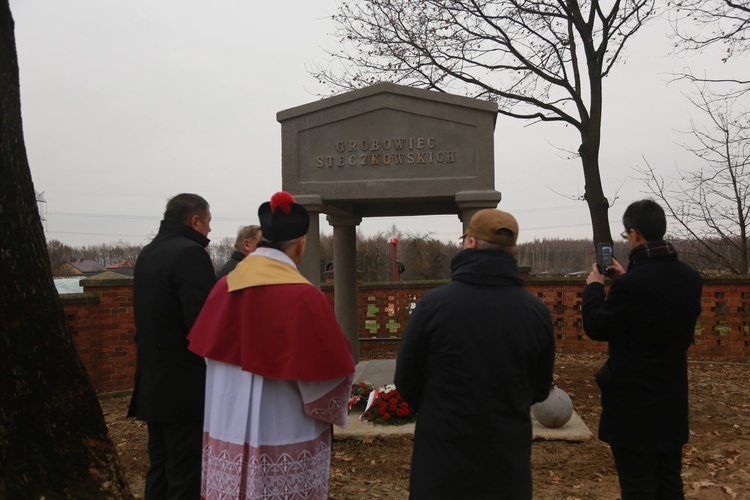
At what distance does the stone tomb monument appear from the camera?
6.51 metres

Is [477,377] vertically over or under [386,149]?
under

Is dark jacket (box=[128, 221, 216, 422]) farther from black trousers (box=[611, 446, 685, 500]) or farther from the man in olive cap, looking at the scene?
black trousers (box=[611, 446, 685, 500])

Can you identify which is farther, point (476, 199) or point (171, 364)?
point (476, 199)

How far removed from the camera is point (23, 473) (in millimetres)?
3314

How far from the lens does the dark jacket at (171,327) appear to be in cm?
338

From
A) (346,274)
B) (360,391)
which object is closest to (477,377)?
(360,391)

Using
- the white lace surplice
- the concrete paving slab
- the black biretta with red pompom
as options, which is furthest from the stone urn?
the black biretta with red pompom

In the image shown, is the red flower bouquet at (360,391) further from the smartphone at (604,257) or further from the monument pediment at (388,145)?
the smartphone at (604,257)

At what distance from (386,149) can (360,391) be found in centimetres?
270

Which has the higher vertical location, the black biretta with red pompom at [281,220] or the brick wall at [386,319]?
the black biretta with red pompom at [281,220]

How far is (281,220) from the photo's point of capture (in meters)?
2.69

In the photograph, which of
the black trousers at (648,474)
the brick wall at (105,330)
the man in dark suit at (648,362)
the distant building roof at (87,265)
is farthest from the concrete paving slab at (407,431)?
the distant building roof at (87,265)

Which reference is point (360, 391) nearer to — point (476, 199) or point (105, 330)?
point (476, 199)

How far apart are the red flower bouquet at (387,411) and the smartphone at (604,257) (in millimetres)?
2965
